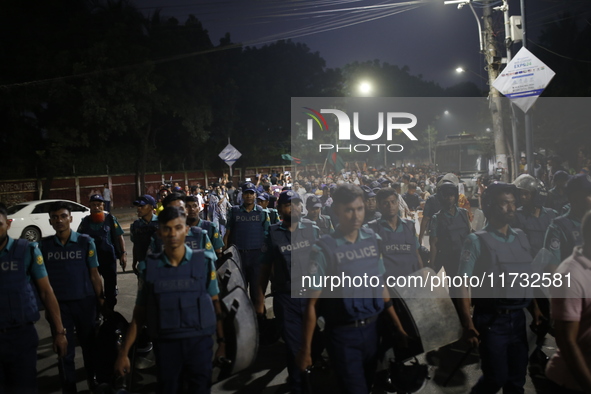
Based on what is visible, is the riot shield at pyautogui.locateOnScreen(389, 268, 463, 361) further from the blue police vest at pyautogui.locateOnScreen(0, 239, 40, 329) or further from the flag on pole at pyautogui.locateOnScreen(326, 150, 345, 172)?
the flag on pole at pyautogui.locateOnScreen(326, 150, 345, 172)

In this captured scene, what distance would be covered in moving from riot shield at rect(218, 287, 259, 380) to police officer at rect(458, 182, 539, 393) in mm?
1513

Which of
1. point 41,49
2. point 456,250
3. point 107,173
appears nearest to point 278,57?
point 107,173

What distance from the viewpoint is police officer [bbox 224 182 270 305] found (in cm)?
663

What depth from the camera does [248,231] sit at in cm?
680

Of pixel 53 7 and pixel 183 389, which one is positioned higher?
pixel 53 7

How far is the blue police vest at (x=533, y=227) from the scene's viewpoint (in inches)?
221

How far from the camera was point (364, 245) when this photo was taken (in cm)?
342

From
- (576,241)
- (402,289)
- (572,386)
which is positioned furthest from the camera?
(576,241)

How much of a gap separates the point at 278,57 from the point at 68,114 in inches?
911

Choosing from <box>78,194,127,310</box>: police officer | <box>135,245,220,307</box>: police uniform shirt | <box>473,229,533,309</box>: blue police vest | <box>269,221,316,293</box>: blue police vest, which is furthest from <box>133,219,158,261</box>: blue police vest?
<box>473,229,533,309</box>: blue police vest

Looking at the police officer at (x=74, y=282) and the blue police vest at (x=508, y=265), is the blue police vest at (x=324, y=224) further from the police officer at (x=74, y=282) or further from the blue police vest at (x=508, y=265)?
the blue police vest at (x=508, y=265)

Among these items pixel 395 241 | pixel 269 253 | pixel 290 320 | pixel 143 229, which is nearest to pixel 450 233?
pixel 395 241

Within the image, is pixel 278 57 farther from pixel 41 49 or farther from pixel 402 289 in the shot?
pixel 402 289

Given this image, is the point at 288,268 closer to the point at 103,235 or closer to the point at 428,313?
the point at 428,313
